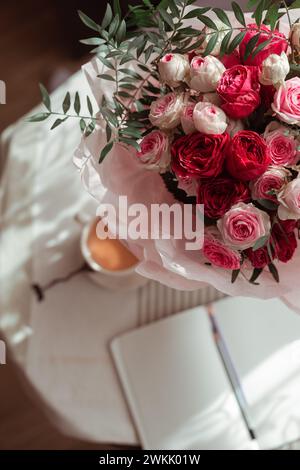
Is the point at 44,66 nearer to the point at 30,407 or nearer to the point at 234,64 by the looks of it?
the point at 30,407

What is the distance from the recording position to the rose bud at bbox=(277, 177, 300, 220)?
2.05 feet

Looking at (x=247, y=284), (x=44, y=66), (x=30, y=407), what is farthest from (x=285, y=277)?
(x=44, y=66)

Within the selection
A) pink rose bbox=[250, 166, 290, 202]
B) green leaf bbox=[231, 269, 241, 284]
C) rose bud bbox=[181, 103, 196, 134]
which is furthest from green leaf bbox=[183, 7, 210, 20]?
green leaf bbox=[231, 269, 241, 284]

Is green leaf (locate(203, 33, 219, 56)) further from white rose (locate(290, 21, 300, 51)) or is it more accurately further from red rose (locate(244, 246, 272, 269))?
red rose (locate(244, 246, 272, 269))

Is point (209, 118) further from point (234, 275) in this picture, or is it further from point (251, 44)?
point (234, 275)

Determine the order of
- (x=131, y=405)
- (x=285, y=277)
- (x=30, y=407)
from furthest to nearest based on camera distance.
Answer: (x=30, y=407) → (x=131, y=405) → (x=285, y=277)

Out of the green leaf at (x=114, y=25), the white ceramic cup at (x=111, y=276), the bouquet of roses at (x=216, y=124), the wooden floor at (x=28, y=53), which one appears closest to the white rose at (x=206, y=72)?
the bouquet of roses at (x=216, y=124)

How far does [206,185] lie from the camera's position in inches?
27.0

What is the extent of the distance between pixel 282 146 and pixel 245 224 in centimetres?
10

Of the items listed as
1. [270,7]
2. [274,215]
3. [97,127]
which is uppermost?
[270,7]

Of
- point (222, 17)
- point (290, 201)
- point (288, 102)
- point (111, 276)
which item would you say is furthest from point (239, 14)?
point (111, 276)

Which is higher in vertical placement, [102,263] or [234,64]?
[234,64]

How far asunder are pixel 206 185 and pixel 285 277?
7.0 inches

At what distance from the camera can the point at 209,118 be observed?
0.64 m
